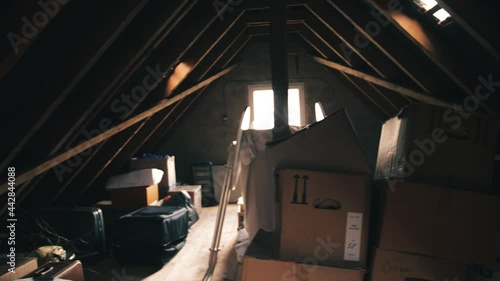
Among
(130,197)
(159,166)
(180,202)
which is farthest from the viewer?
(159,166)

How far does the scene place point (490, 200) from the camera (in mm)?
1344

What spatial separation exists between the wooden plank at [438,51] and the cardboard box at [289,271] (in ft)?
5.35

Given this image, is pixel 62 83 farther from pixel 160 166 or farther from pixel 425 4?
pixel 160 166

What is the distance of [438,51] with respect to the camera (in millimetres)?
2188

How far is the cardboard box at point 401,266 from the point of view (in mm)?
1383

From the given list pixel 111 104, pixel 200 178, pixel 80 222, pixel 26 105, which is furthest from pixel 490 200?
pixel 200 178

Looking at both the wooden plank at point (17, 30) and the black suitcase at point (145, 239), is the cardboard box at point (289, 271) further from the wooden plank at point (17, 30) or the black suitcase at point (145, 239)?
the black suitcase at point (145, 239)

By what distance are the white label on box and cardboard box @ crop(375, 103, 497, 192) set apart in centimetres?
30

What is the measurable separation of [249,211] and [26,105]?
66.7 inches

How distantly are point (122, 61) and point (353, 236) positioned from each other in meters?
1.81

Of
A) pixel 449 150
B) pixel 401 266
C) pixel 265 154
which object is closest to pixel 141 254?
pixel 265 154

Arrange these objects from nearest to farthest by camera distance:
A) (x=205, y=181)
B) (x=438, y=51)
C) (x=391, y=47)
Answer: (x=438, y=51) → (x=391, y=47) → (x=205, y=181)

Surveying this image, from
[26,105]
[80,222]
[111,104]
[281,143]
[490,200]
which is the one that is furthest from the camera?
[80,222]

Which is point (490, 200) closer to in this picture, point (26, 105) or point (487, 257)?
point (487, 257)
